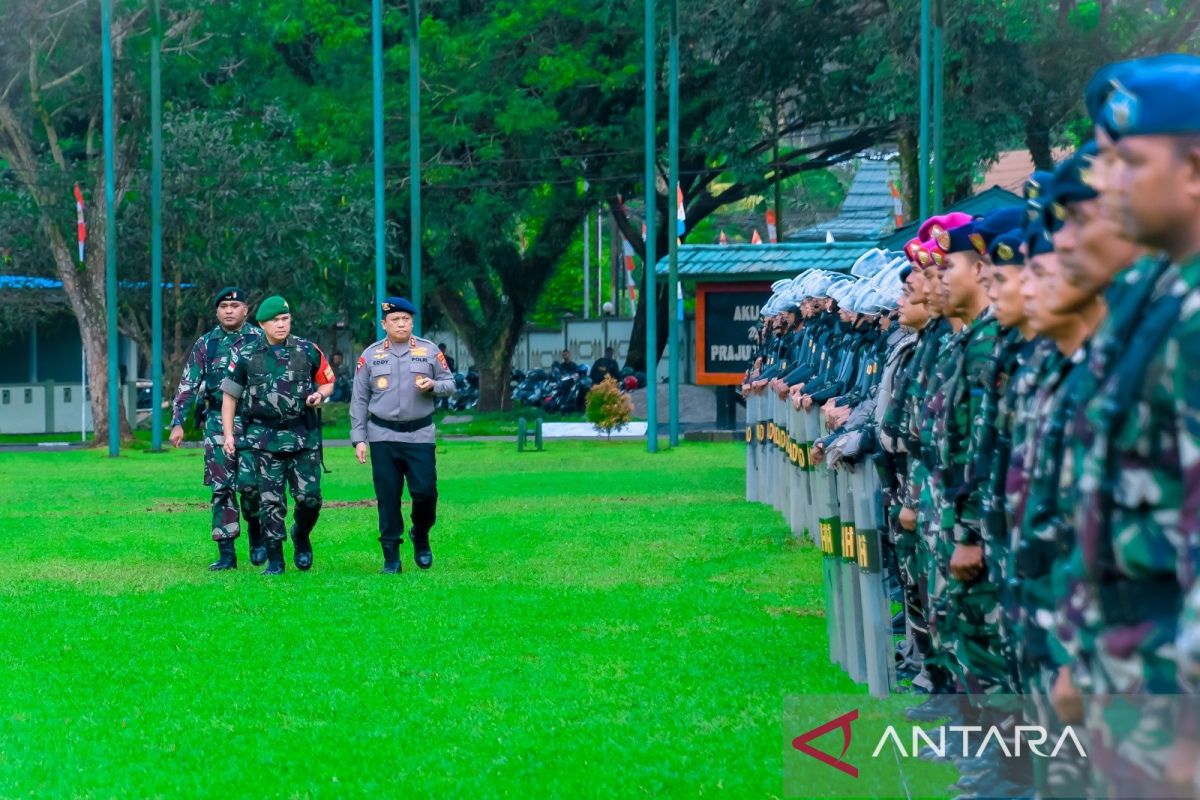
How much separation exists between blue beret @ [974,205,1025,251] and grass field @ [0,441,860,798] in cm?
217

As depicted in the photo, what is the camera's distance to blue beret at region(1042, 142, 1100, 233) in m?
4.96

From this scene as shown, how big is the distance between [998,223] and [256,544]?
9807mm

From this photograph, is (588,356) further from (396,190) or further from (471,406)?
(396,190)

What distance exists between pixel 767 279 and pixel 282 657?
24678 mm

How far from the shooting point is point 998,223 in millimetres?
7465

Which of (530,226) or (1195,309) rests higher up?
(530,226)

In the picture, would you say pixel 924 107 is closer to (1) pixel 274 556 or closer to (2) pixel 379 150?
(2) pixel 379 150

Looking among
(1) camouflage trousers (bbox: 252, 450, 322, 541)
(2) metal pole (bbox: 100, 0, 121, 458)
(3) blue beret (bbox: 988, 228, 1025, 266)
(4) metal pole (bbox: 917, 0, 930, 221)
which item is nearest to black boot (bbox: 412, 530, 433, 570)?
(1) camouflage trousers (bbox: 252, 450, 322, 541)

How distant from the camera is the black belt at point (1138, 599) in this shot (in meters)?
3.92

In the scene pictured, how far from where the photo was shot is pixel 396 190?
46312 millimetres

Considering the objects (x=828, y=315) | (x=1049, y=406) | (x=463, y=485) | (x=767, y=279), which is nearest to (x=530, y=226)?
(x=767, y=279)

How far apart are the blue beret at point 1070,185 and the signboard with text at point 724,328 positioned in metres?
30.1

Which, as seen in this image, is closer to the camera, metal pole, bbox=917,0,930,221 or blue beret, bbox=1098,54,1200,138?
blue beret, bbox=1098,54,1200,138

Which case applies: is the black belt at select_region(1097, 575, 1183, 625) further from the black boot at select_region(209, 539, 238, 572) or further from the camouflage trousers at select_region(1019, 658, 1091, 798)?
the black boot at select_region(209, 539, 238, 572)
